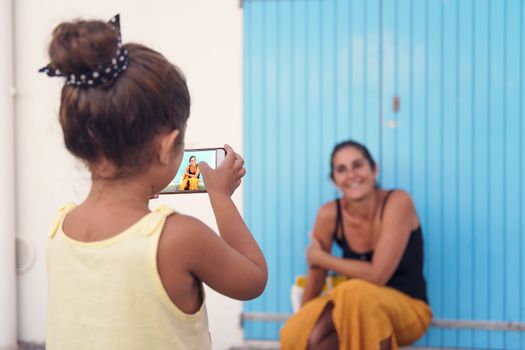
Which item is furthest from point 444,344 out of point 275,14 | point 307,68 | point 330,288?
point 275,14

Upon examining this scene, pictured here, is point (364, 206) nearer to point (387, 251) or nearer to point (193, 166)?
point (387, 251)

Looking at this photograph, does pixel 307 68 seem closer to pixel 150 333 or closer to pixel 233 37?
pixel 233 37

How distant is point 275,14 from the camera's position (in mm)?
3936

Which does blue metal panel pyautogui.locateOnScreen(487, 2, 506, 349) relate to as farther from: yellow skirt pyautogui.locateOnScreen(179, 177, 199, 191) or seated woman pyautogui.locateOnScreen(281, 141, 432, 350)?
yellow skirt pyautogui.locateOnScreen(179, 177, 199, 191)

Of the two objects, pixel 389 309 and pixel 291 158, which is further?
pixel 291 158

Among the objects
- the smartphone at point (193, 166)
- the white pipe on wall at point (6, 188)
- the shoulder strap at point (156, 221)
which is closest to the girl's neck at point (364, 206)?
the white pipe on wall at point (6, 188)

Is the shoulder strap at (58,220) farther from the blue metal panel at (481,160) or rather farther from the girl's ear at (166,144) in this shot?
the blue metal panel at (481,160)

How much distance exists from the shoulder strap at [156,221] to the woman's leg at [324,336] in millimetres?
2135

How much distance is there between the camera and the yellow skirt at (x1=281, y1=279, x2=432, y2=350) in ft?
10.7

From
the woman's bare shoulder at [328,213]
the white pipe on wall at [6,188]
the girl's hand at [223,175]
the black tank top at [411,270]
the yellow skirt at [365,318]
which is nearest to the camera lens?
the girl's hand at [223,175]

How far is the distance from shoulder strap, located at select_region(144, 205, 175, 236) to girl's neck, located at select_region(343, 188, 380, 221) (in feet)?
7.77

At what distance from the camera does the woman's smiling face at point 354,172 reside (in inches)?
142

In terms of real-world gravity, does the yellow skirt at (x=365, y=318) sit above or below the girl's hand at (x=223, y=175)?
below

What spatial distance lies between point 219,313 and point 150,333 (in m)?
2.67
